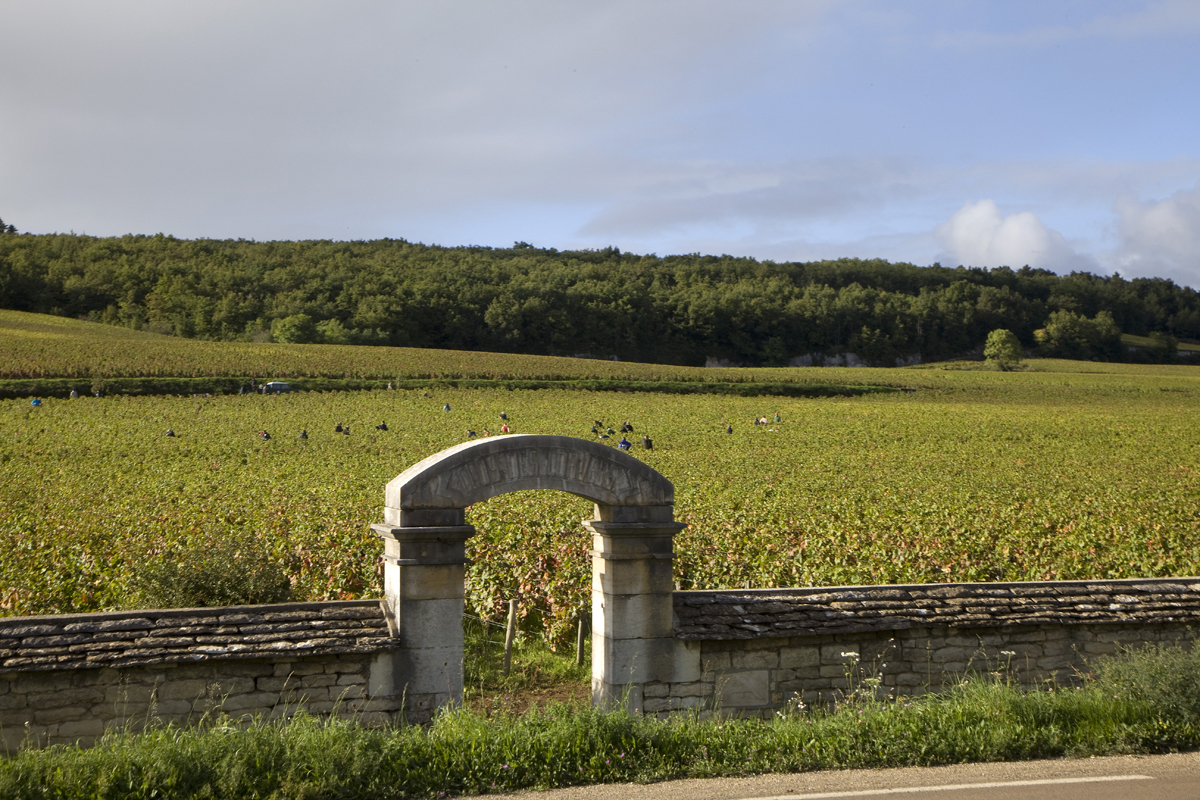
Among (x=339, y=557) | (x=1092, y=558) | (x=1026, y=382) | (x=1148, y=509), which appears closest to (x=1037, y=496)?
(x=1148, y=509)

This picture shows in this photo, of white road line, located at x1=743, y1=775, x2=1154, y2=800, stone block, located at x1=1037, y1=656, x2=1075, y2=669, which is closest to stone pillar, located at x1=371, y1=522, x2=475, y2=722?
white road line, located at x1=743, y1=775, x2=1154, y2=800

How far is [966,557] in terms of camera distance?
15672 millimetres

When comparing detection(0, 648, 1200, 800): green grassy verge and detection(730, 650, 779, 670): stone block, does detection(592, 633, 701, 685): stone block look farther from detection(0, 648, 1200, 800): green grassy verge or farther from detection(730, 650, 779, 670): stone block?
detection(0, 648, 1200, 800): green grassy verge

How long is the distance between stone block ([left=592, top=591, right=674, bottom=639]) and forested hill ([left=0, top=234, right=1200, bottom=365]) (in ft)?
282

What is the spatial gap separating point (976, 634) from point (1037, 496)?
14520 millimetres

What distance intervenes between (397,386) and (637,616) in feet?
142

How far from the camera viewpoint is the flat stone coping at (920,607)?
890 cm

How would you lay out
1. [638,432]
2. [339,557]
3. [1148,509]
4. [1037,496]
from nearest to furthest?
[339,557] < [1148,509] < [1037,496] < [638,432]

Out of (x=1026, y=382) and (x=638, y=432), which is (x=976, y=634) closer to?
(x=638, y=432)

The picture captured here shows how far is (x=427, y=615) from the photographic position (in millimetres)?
8258

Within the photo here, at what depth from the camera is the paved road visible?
618 centimetres

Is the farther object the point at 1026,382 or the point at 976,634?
the point at 1026,382

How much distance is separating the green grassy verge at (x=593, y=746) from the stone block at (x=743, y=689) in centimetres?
73

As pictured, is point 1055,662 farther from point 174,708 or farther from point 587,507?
point 587,507
